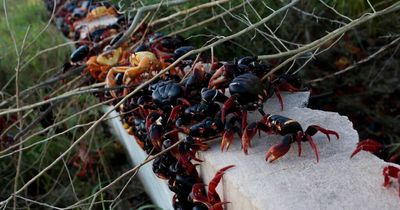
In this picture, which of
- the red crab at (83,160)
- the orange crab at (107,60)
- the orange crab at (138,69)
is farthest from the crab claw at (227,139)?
the red crab at (83,160)

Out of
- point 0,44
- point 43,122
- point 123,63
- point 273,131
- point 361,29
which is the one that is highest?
point 273,131

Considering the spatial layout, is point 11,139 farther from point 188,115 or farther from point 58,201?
point 188,115

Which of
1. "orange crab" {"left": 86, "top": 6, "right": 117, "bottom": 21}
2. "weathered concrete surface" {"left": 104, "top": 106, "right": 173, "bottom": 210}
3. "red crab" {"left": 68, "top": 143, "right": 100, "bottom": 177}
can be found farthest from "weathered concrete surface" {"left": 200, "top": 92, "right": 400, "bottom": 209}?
"orange crab" {"left": 86, "top": 6, "right": 117, "bottom": 21}

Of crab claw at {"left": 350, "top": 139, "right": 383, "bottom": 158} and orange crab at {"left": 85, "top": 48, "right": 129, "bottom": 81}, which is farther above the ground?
crab claw at {"left": 350, "top": 139, "right": 383, "bottom": 158}

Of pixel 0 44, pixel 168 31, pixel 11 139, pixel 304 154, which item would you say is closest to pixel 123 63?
pixel 168 31

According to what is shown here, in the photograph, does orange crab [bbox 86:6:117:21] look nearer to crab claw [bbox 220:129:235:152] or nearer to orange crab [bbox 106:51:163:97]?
orange crab [bbox 106:51:163:97]

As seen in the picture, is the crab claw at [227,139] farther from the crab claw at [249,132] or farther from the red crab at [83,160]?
the red crab at [83,160]

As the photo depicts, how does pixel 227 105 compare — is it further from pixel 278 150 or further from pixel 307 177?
pixel 307 177
